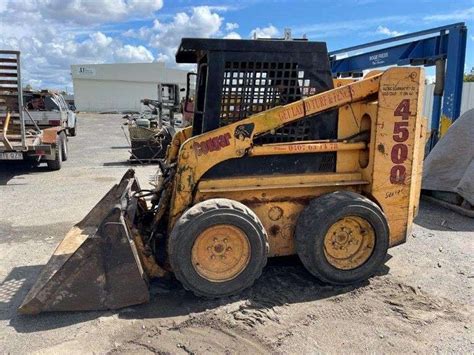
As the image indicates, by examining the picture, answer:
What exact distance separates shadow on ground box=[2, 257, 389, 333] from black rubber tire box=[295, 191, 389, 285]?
0.46 ft

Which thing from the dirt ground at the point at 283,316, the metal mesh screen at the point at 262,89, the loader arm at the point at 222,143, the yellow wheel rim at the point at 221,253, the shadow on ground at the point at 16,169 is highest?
the metal mesh screen at the point at 262,89

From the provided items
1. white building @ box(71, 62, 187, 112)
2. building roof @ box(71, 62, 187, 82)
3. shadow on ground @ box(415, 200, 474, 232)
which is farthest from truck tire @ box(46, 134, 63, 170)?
building roof @ box(71, 62, 187, 82)

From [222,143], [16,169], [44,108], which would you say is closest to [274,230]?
[222,143]

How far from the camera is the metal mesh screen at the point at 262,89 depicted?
435 centimetres

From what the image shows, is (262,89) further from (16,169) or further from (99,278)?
(16,169)

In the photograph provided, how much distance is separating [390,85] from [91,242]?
3.02 metres

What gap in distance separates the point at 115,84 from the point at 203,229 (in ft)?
181

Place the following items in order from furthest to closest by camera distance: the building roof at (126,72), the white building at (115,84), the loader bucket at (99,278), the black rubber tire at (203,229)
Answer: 1. the building roof at (126,72)
2. the white building at (115,84)
3. the black rubber tire at (203,229)
4. the loader bucket at (99,278)

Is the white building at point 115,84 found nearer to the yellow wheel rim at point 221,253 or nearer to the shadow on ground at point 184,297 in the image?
the shadow on ground at point 184,297

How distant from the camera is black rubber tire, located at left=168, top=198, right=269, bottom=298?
12.9 feet

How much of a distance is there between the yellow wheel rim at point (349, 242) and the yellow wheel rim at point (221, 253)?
814 mm

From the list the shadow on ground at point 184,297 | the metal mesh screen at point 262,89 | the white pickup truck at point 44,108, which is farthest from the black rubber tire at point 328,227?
the white pickup truck at point 44,108

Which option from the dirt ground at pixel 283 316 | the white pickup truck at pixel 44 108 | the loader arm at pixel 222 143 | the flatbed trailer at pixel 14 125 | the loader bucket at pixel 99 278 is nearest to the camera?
the dirt ground at pixel 283 316

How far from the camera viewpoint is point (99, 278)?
3801mm
